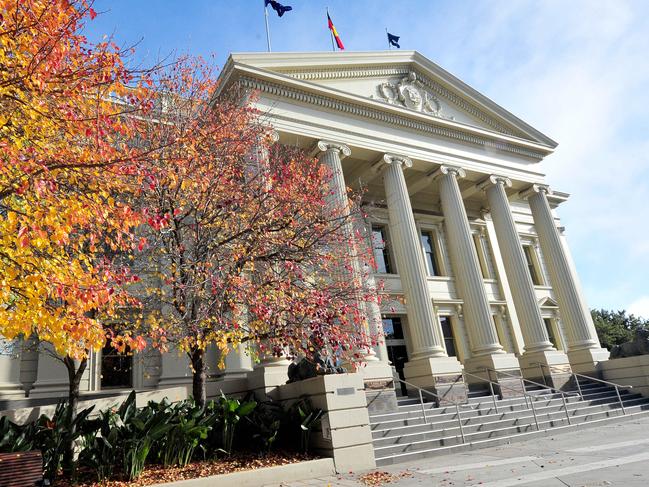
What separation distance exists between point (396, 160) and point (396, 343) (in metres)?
8.38

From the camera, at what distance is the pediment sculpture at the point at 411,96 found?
70.0 feet

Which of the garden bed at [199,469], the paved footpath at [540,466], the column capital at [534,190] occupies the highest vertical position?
the column capital at [534,190]

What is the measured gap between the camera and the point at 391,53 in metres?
21.4

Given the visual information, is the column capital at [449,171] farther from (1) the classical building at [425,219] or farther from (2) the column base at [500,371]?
(2) the column base at [500,371]

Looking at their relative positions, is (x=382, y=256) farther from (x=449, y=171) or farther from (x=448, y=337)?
(x=449, y=171)

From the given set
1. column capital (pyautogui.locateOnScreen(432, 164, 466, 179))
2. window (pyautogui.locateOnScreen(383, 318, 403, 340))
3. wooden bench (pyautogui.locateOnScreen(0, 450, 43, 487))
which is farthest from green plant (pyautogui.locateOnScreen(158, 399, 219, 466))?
column capital (pyautogui.locateOnScreen(432, 164, 466, 179))

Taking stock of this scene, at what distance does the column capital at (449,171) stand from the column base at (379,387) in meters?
9.79

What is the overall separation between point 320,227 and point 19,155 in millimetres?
6655

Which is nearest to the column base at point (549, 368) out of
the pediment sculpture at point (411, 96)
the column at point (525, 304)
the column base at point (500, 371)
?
the column at point (525, 304)

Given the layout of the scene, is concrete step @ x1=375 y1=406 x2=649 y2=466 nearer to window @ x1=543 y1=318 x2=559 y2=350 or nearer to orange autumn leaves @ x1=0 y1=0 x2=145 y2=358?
orange autumn leaves @ x1=0 y1=0 x2=145 y2=358

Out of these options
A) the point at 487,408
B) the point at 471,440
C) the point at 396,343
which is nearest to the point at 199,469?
the point at 471,440

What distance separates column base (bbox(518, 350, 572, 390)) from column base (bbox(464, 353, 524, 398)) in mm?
1859

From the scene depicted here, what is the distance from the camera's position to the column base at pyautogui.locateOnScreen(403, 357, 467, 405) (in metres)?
16.0

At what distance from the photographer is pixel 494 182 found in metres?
23.0
